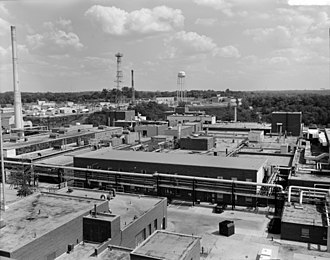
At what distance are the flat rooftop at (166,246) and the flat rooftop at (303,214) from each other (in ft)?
31.9

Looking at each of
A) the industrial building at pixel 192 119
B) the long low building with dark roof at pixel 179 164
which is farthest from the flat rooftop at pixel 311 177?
the industrial building at pixel 192 119

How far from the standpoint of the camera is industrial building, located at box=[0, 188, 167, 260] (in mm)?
18734

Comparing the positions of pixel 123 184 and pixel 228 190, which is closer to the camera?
pixel 228 190

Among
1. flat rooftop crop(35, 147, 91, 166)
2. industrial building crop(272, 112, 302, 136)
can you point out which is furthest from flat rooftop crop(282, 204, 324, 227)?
industrial building crop(272, 112, 302, 136)

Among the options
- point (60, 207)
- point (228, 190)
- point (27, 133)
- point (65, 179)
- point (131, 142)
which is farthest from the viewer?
point (27, 133)

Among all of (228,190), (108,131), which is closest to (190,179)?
(228,190)

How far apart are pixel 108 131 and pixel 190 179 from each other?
35.1m

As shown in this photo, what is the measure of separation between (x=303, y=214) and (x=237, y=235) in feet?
16.3

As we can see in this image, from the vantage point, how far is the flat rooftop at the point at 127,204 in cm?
2432

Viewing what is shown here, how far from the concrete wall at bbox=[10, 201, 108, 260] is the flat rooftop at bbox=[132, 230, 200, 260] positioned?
15.7 feet

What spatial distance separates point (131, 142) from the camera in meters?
56.0

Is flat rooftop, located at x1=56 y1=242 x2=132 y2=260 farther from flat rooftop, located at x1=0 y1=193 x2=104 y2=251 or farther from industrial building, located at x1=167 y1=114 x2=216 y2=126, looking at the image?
industrial building, located at x1=167 y1=114 x2=216 y2=126

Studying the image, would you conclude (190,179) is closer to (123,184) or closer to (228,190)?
(228,190)

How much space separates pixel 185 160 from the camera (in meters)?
36.5
